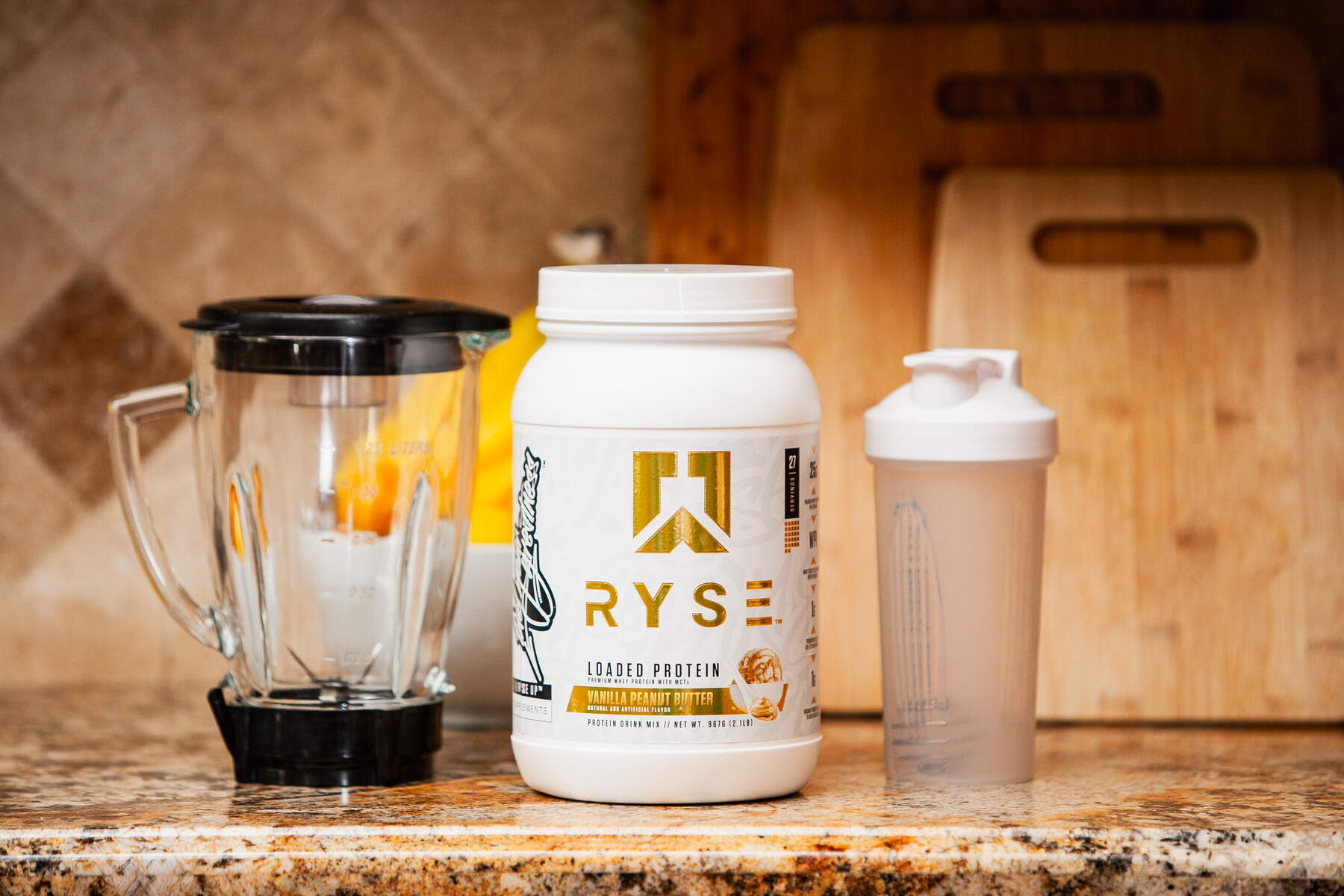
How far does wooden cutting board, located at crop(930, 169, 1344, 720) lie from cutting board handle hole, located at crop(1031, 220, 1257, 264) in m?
0.01

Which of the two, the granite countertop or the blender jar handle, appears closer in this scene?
the granite countertop

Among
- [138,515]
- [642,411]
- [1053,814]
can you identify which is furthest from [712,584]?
[138,515]

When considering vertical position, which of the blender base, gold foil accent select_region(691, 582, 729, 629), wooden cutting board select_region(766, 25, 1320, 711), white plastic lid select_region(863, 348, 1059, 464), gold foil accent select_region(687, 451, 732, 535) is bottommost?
the blender base

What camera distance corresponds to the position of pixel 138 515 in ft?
2.43

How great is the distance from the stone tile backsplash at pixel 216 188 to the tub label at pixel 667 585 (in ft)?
1.58

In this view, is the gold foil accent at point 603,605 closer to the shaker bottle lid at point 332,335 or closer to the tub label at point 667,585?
the tub label at point 667,585

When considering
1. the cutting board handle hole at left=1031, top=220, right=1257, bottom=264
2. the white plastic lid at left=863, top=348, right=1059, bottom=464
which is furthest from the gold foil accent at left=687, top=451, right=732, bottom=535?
the cutting board handle hole at left=1031, top=220, right=1257, bottom=264

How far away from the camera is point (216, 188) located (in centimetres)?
110

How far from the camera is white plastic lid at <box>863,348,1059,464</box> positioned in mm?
697

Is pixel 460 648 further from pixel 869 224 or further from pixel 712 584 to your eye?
pixel 869 224

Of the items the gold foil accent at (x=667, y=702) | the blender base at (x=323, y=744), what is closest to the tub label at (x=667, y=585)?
the gold foil accent at (x=667, y=702)

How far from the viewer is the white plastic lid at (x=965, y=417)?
70 centimetres

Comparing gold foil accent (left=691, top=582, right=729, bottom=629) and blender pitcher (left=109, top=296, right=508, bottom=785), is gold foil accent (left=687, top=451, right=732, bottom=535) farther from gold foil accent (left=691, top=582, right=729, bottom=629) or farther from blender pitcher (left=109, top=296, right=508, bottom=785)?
blender pitcher (left=109, top=296, right=508, bottom=785)

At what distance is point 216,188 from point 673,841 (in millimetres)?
711
